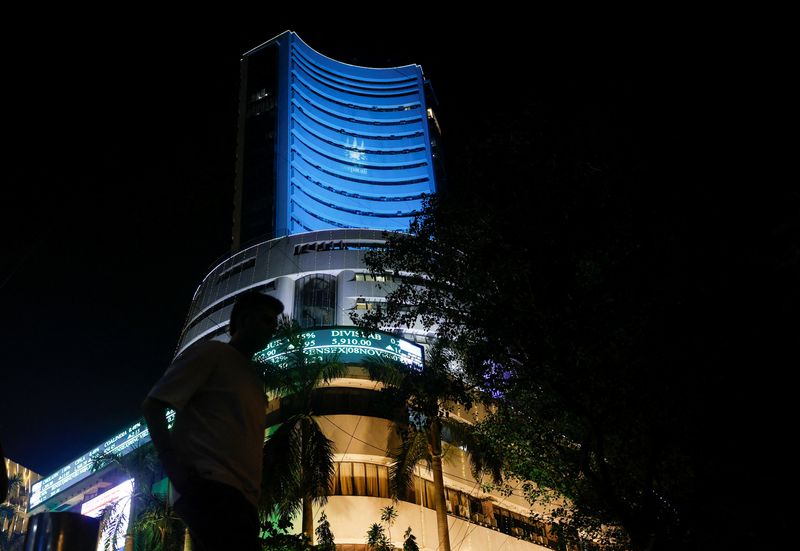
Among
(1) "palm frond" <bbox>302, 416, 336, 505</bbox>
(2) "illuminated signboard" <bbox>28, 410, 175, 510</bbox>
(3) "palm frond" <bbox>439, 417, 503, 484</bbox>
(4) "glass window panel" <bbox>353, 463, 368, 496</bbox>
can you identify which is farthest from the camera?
(2) "illuminated signboard" <bbox>28, 410, 175, 510</bbox>

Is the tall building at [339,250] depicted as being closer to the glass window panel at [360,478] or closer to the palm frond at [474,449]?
the glass window panel at [360,478]

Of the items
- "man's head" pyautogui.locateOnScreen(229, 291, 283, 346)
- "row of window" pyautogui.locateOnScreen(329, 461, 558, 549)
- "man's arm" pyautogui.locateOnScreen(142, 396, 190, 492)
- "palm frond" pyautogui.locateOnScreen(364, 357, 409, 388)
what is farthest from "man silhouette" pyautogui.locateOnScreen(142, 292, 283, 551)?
"row of window" pyautogui.locateOnScreen(329, 461, 558, 549)

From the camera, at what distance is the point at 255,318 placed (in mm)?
3152

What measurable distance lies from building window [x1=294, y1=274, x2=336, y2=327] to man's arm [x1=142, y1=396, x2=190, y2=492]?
108ft

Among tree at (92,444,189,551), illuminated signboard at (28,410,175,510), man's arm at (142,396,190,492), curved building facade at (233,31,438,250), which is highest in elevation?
curved building facade at (233,31,438,250)

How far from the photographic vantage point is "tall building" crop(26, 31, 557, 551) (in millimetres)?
24281

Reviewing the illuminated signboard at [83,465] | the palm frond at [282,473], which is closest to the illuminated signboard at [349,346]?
the palm frond at [282,473]

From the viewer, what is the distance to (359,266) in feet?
125

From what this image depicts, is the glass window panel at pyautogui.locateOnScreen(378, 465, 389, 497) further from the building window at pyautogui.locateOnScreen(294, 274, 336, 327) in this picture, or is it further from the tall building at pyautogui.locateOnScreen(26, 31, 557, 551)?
the building window at pyautogui.locateOnScreen(294, 274, 336, 327)

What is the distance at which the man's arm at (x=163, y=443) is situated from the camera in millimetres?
2473

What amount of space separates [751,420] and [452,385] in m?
5.63

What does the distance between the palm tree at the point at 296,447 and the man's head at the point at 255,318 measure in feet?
48.0

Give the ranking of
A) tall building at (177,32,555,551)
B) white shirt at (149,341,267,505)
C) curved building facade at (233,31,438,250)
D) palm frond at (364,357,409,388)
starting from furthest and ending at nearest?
curved building facade at (233,31,438,250) < tall building at (177,32,555,551) < palm frond at (364,357,409,388) < white shirt at (149,341,267,505)

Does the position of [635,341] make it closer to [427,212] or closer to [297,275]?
[427,212]
